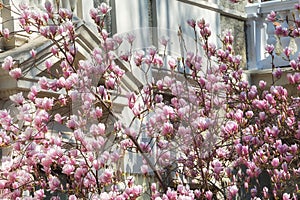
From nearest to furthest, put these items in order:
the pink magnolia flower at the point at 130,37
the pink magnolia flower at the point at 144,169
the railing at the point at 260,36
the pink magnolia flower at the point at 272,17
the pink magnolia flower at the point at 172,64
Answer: the pink magnolia flower at the point at 130,37, the pink magnolia flower at the point at 144,169, the pink magnolia flower at the point at 172,64, the pink magnolia flower at the point at 272,17, the railing at the point at 260,36

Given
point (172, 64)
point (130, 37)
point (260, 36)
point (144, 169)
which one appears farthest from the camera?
point (260, 36)

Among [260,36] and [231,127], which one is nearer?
[231,127]

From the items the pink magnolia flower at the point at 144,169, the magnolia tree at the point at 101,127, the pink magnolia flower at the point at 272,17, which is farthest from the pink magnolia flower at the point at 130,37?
the pink magnolia flower at the point at 272,17

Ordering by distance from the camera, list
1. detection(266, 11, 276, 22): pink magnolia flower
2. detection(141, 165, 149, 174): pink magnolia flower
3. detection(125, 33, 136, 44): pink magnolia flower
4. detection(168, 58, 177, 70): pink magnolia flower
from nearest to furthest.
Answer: detection(125, 33, 136, 44): pink magnolia flower, detection(141, 165, 149, 174): pink magnolia flower, detection(168, 58, 177, 70): pink magnolia flower, detection(266, 11, 276, 22): pink magnolia flower

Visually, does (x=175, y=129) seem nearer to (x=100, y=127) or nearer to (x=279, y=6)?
(x=100, y=127)

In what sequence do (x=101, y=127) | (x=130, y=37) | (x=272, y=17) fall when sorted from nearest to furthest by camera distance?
(x=101, y=127)
(x=130, y=37)
(x=272, y=17)

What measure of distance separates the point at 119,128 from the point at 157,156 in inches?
12.6

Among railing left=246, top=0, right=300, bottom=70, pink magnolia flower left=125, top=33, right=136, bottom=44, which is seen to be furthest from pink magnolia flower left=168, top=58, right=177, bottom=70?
railing left=246, top=0, right=300, bottom=70

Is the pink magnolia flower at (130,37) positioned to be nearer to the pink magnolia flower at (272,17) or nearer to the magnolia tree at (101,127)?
the magnolia tree at (101,127)

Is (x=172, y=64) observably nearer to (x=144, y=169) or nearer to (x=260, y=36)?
(x=144, y=169)

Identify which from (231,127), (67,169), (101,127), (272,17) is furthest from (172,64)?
(272,17)

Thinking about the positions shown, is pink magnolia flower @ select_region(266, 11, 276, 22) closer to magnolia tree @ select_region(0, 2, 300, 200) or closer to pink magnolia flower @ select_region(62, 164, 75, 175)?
magnolia tree @ select_region(0, 2, 300, 200)

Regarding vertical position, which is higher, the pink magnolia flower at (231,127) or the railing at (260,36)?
the railing at (260,36)

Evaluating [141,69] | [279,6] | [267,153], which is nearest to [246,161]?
[267,153]
